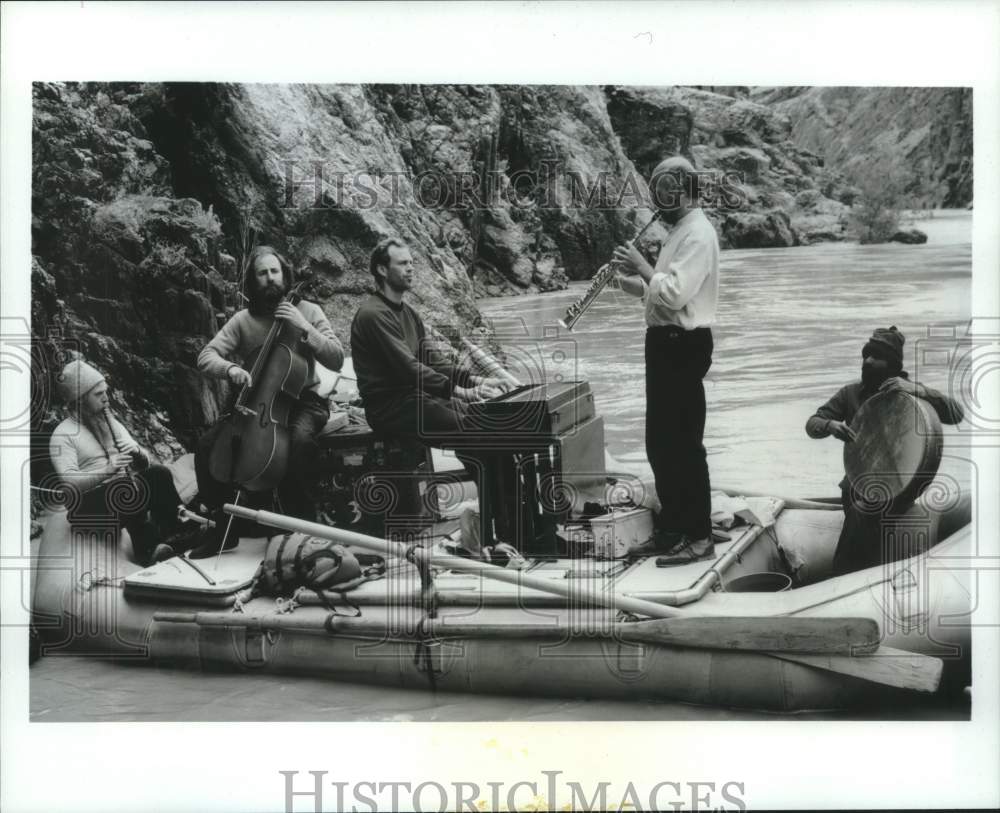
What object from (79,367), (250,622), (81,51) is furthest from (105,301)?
(250,622)

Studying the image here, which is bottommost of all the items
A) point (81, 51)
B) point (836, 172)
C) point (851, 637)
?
point (851, 637)

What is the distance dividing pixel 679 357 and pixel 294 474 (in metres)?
2.09

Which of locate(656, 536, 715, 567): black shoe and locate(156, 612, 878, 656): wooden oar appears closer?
locate(156, 612, 878, 656): wooden oar

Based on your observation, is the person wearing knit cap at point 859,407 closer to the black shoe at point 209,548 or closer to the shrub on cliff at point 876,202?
the shrub on cliff at point 876,202

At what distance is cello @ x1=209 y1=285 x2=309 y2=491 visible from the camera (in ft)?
20.6

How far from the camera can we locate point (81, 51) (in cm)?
623

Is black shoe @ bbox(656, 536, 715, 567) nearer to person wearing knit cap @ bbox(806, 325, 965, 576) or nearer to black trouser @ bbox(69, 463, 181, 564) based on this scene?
person wearing knit cap @ bbox(806, 325, 965, 576)

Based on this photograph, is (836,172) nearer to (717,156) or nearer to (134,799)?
(717,156)

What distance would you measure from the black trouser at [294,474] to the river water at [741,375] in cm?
89

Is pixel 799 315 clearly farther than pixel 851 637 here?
Yes

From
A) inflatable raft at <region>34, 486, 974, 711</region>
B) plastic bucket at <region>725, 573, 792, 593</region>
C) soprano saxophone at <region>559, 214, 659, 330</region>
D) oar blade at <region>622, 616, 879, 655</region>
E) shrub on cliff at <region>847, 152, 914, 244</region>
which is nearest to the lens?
oar blade at <region>622, 616, 879, 655</region>

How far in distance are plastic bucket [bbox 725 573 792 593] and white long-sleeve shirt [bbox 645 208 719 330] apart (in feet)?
4.34

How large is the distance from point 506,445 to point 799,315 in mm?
1733

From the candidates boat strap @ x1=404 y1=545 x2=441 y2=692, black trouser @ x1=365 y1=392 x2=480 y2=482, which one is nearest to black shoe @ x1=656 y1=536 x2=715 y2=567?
black trouser @ x1=365 y1=392 x2=480 y2=482
